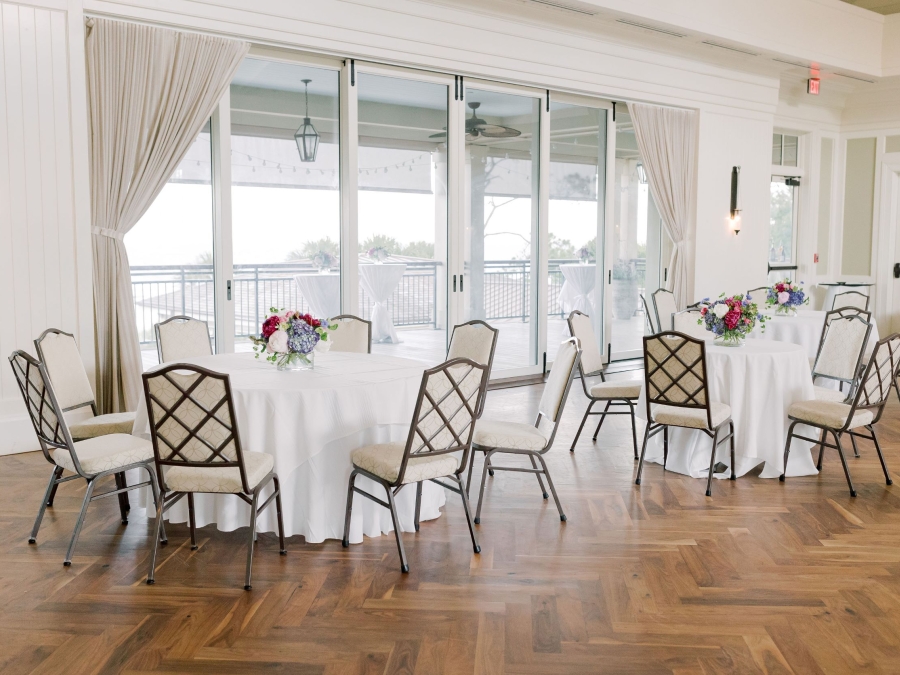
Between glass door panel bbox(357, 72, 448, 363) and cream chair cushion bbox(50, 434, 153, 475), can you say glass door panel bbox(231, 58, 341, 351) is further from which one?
cream chair cushion bbox(50, 434, 153, 475)

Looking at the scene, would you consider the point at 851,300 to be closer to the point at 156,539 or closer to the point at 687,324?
the point at 687,324

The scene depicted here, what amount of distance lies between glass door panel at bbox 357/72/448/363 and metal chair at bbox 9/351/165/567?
3.57 m

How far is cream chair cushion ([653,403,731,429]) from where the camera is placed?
4.79 m

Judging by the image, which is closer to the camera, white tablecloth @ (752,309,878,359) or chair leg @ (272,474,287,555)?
chair leg @ (272,474,287,555)

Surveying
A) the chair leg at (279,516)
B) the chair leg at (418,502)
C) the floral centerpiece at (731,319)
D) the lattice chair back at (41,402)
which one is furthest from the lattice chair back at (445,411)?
the floral centerpiece at (731,319)

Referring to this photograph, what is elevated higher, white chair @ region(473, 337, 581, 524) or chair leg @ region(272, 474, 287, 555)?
white chair @ region(473, 337, 581, 524)

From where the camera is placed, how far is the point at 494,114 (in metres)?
8.08

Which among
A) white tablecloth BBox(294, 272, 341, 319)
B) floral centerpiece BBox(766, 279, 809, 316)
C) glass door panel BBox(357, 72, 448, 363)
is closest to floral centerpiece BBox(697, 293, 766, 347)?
floral centerpiece BBox(766, 279, 809, 316)

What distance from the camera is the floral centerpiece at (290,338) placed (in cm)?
418

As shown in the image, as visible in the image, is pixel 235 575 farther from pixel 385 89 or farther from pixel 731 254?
pixel 731 254

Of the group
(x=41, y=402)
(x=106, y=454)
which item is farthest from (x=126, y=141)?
(x=106, y=454)

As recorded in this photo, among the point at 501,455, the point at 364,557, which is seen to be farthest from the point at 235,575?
the point at 501,455

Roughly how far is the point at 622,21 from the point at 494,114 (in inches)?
61.1

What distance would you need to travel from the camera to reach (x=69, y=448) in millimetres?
3570
